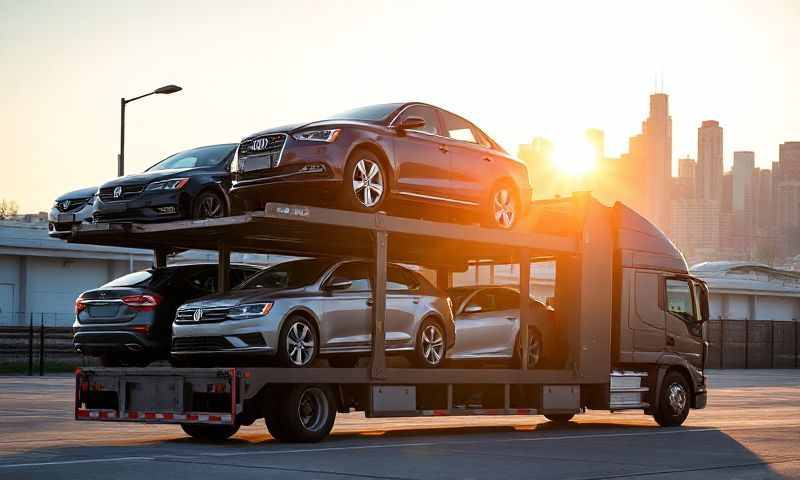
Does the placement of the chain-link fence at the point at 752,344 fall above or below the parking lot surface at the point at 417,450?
below

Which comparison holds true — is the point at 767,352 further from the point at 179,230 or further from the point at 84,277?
the point at 179,230

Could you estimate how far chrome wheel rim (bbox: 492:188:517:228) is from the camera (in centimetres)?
1634

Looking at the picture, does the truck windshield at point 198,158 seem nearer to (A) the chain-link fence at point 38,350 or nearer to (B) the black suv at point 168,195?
(B) the black suv at point 168,195

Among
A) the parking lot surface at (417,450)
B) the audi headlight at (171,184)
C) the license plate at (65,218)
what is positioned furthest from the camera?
the license plate at (65,218)

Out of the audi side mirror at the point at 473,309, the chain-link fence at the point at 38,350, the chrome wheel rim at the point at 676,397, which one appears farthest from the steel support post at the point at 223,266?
the chain-link fence at the point at 38,350

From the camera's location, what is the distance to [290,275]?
1430 centimetres

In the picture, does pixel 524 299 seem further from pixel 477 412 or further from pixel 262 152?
pixel 262 152

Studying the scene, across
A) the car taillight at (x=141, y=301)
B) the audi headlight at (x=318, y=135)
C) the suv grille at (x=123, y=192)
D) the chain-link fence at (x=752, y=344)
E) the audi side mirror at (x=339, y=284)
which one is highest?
the audi headlight at (x=318, y=135)

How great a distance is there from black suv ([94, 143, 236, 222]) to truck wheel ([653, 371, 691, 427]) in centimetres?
793

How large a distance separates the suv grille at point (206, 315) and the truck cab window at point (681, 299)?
869cm

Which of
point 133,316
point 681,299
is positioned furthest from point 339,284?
point 681,299

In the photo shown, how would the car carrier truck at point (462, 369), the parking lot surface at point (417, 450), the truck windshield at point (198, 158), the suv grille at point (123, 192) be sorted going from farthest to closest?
the truck windshield at point (198, 158), the suv grille at point (123, 192), the car carrier truck at point (462, 369), the parking lot surface at point (417, 450)

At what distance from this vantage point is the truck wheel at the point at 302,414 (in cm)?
1356

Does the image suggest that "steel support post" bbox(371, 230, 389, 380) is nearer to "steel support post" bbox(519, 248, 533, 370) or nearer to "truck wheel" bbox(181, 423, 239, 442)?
"truck wheel" bbox(181, 423, 239, 442)
